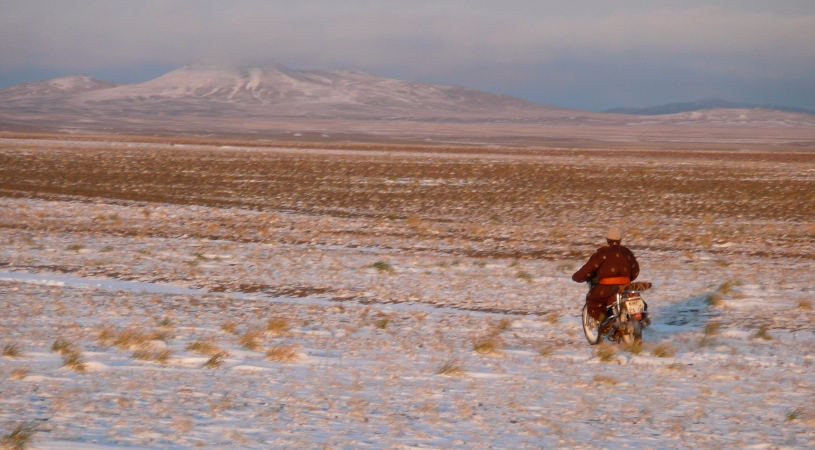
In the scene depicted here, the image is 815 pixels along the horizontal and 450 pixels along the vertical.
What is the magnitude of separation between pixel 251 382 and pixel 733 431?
375 centimetres

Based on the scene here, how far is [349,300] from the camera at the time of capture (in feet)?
44.7

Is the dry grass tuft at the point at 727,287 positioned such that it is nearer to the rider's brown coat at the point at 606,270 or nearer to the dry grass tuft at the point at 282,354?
the rider's brown coat at the point at 606,270

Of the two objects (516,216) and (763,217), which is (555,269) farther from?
(763,217)

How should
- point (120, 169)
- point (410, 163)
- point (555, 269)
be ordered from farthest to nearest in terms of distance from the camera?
point (410, 163)
point (120, 169)
point (555, 269)

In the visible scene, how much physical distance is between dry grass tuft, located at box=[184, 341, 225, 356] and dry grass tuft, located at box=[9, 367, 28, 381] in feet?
5.65

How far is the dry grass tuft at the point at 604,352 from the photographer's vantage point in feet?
31.3

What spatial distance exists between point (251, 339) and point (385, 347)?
1.36 meters

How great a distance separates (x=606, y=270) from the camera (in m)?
10.4

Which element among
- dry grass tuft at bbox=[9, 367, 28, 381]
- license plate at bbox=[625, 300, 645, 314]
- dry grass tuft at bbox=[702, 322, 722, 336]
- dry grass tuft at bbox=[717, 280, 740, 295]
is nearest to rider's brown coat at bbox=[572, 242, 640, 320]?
license plate at bbox=[625, 300, 645, 314]

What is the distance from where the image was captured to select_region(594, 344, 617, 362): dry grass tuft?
955 centimetres

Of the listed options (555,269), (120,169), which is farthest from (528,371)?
(120,169)

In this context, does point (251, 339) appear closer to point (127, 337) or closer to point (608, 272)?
point (127, 337)

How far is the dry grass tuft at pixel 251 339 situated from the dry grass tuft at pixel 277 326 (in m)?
0.14

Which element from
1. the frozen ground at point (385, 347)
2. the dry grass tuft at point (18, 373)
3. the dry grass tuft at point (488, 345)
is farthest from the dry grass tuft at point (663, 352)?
the dry grass tuft at point (18, 373)
